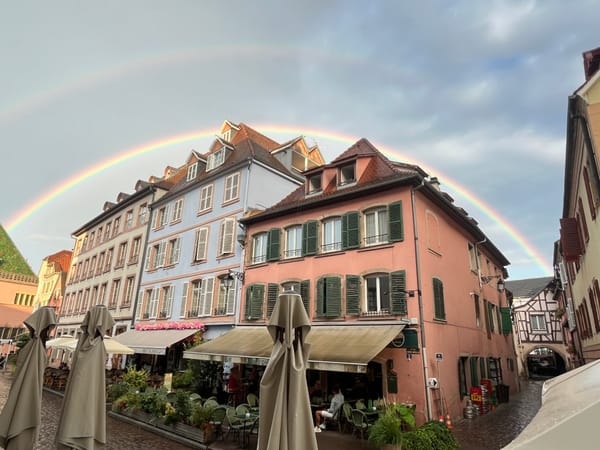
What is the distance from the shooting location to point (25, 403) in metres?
6.79

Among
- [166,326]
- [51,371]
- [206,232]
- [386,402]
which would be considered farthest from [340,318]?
[51,371]

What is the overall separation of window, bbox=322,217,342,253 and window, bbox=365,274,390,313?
2048mm

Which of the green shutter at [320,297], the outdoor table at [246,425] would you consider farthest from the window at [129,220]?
the outdoor table at [246,425]

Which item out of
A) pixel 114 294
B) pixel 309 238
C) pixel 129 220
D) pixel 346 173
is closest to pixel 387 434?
pixel 309 238

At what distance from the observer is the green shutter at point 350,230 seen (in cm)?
1460

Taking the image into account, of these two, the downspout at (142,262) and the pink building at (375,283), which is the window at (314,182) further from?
the downspout at (142,262)

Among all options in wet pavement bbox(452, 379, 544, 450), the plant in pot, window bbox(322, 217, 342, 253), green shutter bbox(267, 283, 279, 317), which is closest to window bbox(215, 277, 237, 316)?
green shutter bbox(267, 283, 279, 317)

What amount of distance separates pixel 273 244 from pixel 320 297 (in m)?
3.96

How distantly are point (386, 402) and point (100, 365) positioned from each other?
349 inches

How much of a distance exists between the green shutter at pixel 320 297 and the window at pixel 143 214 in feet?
59.6

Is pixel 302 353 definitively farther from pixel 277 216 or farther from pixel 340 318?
pixel 277 216

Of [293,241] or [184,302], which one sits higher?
[293,241]

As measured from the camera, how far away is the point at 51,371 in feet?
71.8

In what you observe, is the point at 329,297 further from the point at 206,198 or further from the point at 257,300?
the point at 206,198
